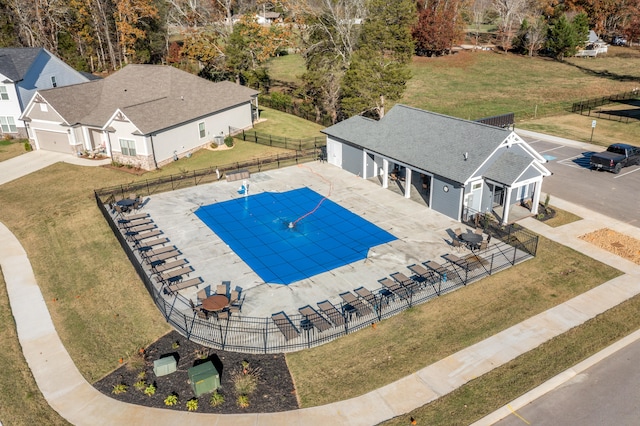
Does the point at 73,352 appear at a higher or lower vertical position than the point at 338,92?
lower

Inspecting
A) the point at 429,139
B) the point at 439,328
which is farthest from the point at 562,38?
the point at 439,328

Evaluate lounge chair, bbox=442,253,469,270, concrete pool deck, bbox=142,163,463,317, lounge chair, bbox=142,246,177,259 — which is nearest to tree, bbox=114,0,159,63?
concrete pool deck, bbox=142,163,463,317

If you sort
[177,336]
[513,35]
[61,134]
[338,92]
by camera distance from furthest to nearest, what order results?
[513,35], [338,92], [61,134], [177,336]

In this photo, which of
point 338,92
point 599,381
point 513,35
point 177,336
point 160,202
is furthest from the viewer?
point 513,35

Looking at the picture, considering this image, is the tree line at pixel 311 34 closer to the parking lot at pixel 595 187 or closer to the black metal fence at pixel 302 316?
the parking lot at pixel 595 187

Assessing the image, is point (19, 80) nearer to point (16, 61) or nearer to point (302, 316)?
point (16, 61)

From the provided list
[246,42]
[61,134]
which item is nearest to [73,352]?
[61,134]

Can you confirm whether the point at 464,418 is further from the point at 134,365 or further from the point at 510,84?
the point at 510,84
